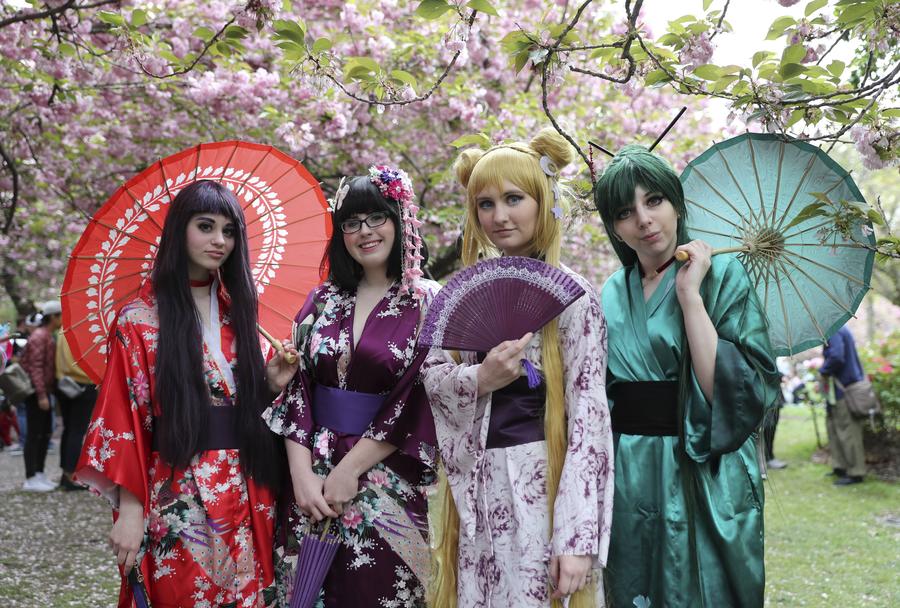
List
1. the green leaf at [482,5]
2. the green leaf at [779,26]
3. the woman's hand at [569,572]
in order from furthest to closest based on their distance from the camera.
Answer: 1. the green leaf at [779,26]
2. the green leaf at [482,5]
3. the woman's hand at [569,572]

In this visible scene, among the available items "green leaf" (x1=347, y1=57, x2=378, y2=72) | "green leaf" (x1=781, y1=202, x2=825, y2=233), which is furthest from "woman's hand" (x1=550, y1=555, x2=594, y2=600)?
"green leaf" (x1=347, y1=57, x2=378, y2=72)

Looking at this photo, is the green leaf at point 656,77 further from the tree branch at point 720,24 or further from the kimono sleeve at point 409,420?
the kimono sleeve at point 409,420

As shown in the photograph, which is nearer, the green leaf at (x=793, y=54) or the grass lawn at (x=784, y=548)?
the green leaf at (x=793, y=54)

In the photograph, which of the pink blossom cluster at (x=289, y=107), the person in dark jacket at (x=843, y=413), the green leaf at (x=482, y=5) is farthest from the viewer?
the person in dark jacket at (x=843, y=413)

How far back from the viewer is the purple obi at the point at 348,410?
2654 mm

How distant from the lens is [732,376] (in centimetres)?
233

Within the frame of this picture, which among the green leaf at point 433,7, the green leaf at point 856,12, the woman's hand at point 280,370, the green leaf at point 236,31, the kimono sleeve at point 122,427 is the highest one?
the green leaf at point 236,31

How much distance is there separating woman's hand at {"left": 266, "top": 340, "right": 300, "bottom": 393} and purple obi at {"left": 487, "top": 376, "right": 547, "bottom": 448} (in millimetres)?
780

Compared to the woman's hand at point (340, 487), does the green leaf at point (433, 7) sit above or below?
above

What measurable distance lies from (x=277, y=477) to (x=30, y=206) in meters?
8.30

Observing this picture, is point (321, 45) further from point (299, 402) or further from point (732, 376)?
point (732, 376)

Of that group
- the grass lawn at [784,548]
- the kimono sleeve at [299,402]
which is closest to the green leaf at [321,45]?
the kimono sleeve at [299,402]

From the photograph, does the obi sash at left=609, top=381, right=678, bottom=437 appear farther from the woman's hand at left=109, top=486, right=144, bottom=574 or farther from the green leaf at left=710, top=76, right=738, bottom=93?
the woman's hand at left=109, top=486, right=144, bottom=574

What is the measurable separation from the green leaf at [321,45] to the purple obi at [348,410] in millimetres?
1442
